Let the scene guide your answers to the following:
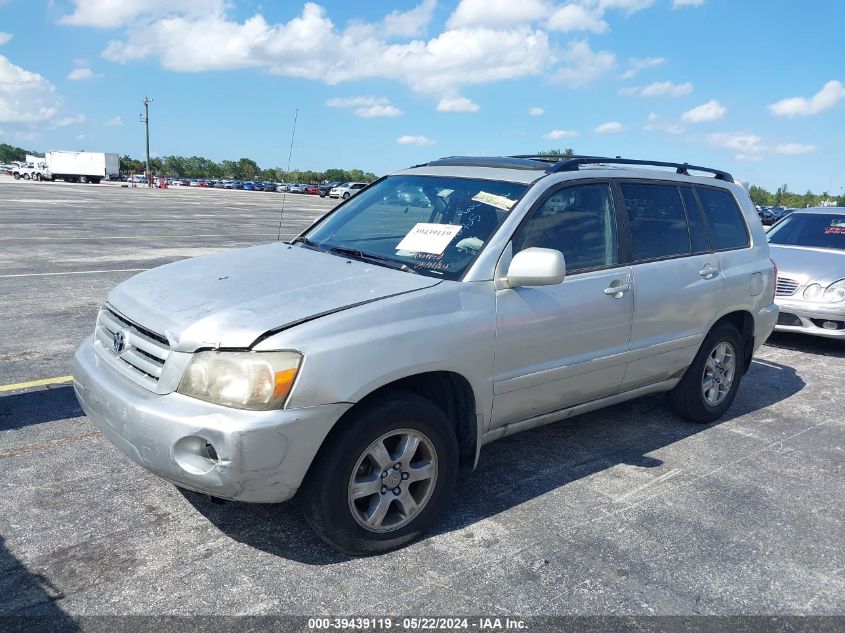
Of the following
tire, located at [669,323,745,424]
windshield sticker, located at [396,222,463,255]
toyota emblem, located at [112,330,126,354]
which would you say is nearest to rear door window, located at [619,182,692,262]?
tire, located at [669,323,745,424]

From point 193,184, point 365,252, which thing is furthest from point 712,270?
point 193,184

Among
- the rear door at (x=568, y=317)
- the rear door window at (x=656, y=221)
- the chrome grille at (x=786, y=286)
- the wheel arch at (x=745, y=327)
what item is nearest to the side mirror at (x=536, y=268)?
the rear door at (x=568, y=317)

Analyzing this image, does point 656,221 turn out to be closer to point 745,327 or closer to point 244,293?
point 745,327

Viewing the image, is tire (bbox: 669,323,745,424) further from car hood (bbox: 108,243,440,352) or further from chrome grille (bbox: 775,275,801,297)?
chrome grille (bbox: 775,275,801,297)

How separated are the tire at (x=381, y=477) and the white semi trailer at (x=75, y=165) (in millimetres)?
75679

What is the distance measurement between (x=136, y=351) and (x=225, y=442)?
76 centimetres

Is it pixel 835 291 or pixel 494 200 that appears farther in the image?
pixel 835 291

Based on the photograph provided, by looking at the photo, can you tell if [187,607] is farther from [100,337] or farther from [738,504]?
[738,504]

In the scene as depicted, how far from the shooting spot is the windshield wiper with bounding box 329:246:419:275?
3652 mm

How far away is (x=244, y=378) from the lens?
9.24 ft

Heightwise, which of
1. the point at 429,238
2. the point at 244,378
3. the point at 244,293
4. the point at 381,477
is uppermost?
the point at 429,238

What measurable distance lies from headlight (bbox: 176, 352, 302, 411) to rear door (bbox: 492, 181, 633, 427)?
1.15 meters

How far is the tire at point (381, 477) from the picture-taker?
2992mm

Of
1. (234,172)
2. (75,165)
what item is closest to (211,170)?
(234,172)
